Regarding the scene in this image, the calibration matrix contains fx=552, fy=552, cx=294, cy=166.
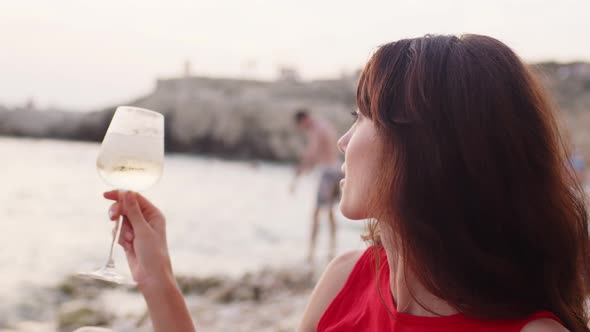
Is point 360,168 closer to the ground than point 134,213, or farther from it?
farther from it

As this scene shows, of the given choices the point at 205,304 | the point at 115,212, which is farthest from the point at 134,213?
the point at 205,304

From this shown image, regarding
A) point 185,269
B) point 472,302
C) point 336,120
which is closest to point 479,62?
point 472,302

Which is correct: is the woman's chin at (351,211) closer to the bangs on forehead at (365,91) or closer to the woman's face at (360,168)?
the woman's face at (360,168)

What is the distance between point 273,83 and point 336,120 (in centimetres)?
1476

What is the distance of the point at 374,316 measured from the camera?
1396mm

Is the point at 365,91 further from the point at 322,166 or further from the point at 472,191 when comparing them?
the point at 322,166

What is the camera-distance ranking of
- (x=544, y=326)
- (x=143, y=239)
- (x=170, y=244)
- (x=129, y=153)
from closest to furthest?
(x=544, y=326)
(x=143, y=239)
(x=129, y=153)
(x=170, y=244)

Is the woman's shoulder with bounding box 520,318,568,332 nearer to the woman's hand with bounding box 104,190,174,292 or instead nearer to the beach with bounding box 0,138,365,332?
the woman's hand with bounding box 104,190,174,292

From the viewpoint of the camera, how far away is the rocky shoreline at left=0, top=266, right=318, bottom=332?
4.75m

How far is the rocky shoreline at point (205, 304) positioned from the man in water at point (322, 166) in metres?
1.51

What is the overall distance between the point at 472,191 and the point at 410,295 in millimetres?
315

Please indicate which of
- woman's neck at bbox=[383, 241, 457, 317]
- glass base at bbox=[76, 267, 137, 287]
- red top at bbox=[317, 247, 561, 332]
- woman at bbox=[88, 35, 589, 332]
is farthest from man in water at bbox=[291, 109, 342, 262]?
woman at bbox=[88, 35, 589, 332]

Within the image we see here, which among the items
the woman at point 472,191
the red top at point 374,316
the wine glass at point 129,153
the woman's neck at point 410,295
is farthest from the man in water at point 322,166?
the woman at point 472,191

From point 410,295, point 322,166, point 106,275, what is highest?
point 410,295
